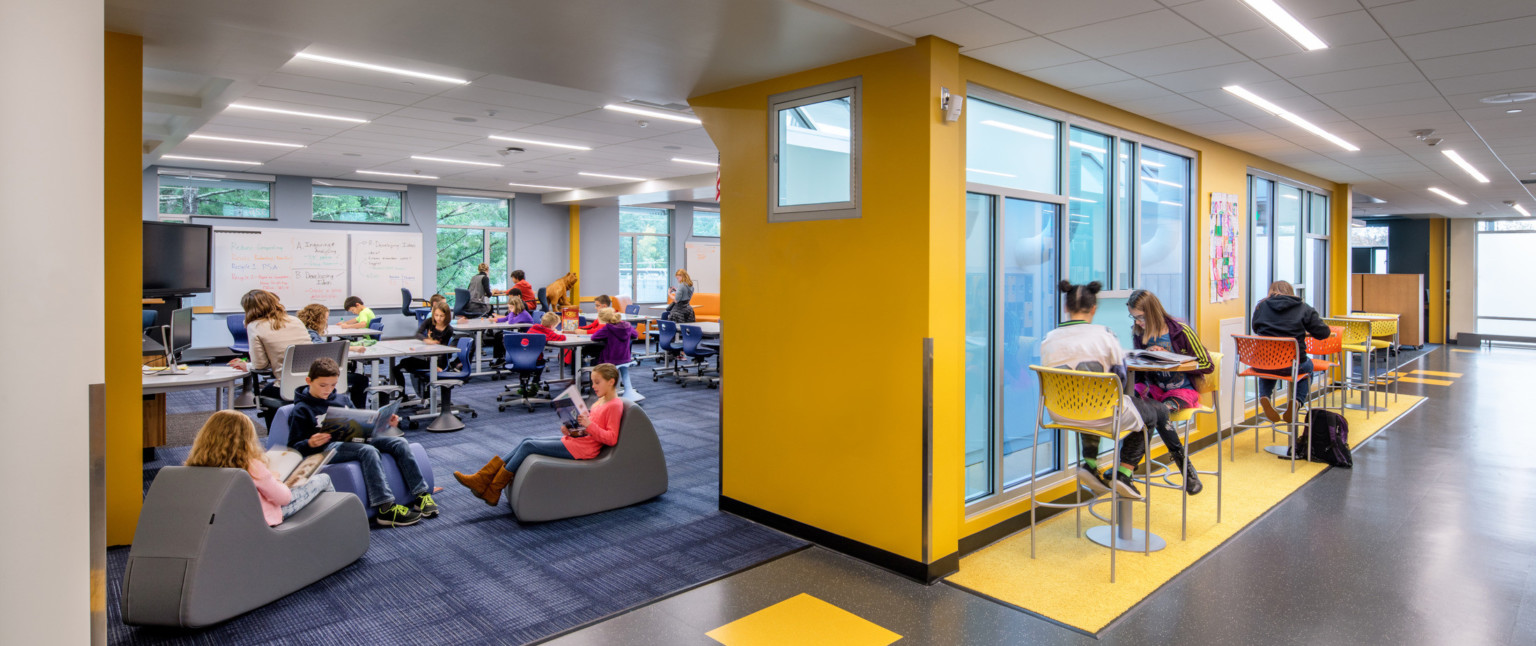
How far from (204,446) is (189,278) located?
4.58m

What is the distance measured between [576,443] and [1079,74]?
356 cm

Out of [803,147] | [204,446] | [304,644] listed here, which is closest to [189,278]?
[204,446]

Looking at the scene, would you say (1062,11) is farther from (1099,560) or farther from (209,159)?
(209,159)

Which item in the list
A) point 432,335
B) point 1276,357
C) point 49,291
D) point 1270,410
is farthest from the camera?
point 432,335

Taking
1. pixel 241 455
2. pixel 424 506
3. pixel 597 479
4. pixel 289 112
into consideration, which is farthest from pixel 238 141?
pixel 241 455

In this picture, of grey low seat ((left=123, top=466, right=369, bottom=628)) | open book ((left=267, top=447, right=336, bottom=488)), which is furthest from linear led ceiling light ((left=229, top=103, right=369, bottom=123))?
grey low seat ((left=123, top=466, right=369, bottom=628))

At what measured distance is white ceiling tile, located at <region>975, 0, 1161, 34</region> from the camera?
326cm

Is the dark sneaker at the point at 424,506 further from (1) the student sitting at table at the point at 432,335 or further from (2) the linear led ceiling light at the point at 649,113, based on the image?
(2) the linear led ceiling light at the point at 649,113

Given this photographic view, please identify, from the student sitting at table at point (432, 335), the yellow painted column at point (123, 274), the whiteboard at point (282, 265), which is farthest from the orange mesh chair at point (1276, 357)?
the whiteboard at point (282, 265)

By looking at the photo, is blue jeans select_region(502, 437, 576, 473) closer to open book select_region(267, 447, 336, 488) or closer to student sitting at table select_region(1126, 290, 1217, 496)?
open book select_region(267, 447, 336, 488)

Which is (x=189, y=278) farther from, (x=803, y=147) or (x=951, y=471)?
(x=951, y=471)

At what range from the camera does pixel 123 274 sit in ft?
13.2

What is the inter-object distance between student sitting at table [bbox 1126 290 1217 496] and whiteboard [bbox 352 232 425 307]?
478 inches

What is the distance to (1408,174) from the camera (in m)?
9.02
